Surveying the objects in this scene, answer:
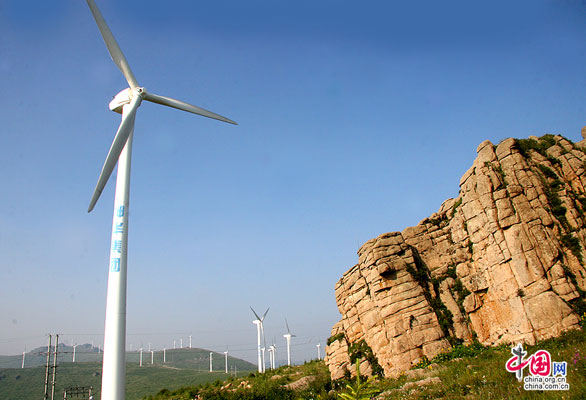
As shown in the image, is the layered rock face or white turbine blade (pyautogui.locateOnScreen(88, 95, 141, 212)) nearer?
white turbine blade (pyautogui.locateOnScreen(88, 95, 141, 212))

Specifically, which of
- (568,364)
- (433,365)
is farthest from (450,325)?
(568,364)

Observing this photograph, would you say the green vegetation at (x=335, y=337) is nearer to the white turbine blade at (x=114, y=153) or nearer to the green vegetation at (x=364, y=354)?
the green vegetation at (x=364, y=354)

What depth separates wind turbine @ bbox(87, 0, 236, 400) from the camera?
19.6m

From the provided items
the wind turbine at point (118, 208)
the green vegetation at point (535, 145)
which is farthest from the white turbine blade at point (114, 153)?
the green vegetation at point (535, 145)

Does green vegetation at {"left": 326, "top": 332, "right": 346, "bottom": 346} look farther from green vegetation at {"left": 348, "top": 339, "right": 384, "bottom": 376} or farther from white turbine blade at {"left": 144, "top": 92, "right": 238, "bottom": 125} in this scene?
white turbine blade at {"left": 144, "top": 92, "right": 238, "bottom": 125}

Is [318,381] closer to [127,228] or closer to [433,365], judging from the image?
[433,365]

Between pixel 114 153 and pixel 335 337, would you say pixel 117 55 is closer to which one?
pixel 114 153

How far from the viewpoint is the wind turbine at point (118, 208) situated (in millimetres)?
19594

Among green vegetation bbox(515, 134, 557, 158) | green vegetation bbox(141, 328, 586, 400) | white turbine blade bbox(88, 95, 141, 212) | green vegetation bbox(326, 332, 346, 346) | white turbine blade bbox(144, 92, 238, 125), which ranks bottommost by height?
green vegetation bbox(141, 328, 586, 400)

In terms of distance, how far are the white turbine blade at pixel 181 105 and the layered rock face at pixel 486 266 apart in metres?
22.9

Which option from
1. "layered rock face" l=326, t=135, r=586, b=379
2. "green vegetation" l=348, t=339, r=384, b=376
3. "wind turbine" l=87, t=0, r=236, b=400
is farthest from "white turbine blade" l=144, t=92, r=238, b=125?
"green vegetation" l=348, t=339, r=384, b=376

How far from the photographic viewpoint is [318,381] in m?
49.3

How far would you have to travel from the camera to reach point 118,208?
75.5 feet

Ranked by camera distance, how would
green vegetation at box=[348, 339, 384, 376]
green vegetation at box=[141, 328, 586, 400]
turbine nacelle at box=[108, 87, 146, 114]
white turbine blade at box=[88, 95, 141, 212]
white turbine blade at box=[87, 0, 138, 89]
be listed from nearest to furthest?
green vegetation at box=[141, 328, 586, 400]
white turbine blade at box=[88, 95, 141, 212]
turbine nacelle at box=[108, 87, 146, 114]
white turbine blade at box=[87, 0, 138, 89]
green vegetation at box=[348, 339, 384, 376]
